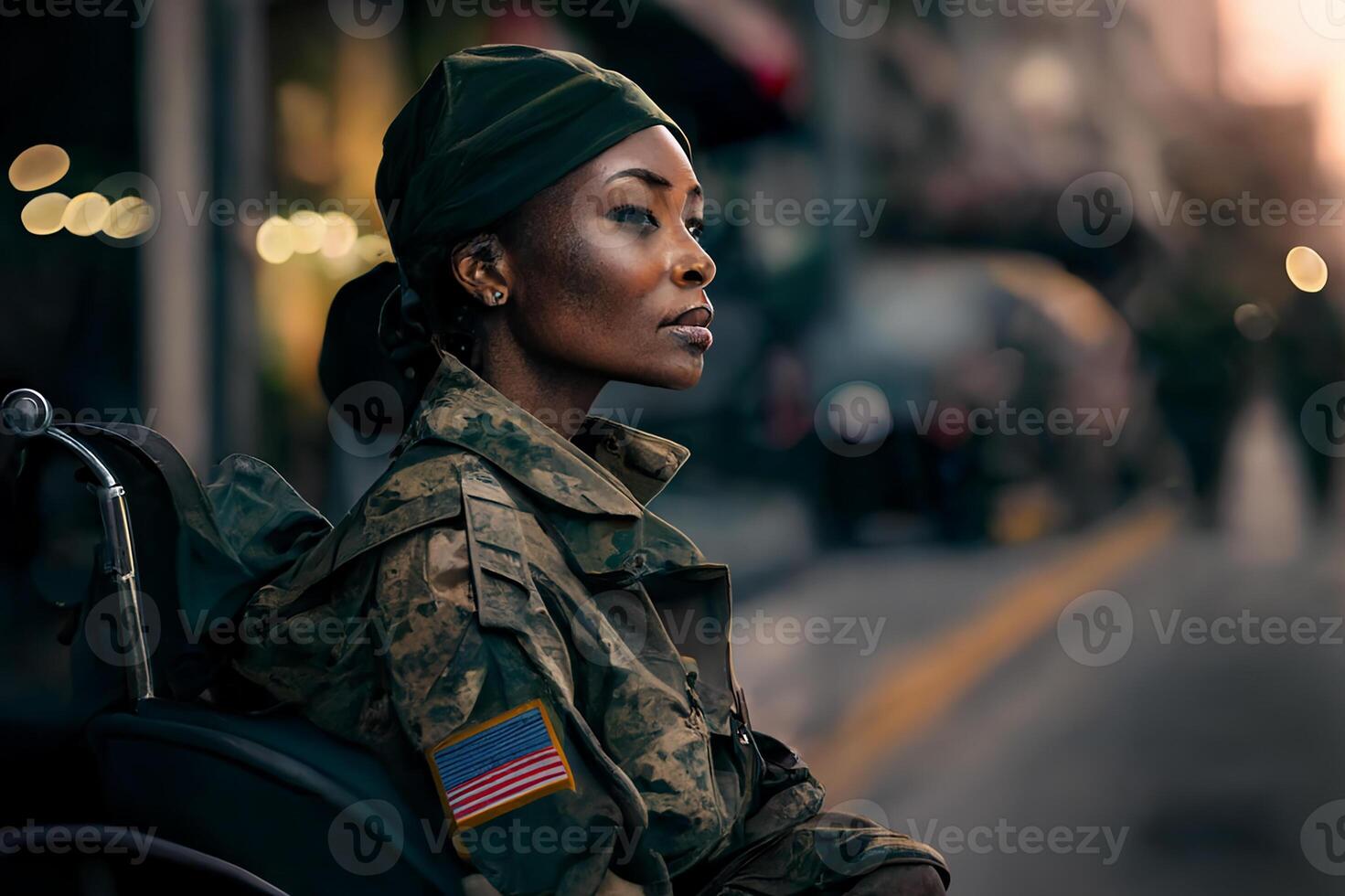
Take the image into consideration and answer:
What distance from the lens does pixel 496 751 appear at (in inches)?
51.6

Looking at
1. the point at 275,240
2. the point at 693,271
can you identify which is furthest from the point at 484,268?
the point at 275,240

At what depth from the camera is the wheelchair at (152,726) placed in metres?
1.39

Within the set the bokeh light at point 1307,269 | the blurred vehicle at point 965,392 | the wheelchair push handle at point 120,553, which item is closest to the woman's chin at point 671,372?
the wheelchair push handle at point 120,553

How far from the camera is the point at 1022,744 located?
6223 millimetres

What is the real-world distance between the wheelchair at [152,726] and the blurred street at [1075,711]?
10.2 feet

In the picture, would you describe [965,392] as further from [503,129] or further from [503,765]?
[503,765]

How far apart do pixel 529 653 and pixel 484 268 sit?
0.49m

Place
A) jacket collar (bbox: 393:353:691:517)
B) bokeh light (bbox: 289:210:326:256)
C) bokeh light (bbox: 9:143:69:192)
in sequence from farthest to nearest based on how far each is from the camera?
bokeh light (bbox: 289:210:326:256)
bokeh light (bbox: 9:143:69:192)
jacket collar (bbox: 393:353:691:517)

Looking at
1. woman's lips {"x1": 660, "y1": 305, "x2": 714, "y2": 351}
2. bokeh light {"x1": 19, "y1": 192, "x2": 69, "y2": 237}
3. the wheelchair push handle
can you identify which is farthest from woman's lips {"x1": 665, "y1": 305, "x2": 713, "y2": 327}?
bokeh light {"x1": 19, "y1": 192, "x2": 69, "y2": 237}

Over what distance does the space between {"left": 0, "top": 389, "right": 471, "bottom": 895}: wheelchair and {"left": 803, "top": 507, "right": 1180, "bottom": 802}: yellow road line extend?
382cm

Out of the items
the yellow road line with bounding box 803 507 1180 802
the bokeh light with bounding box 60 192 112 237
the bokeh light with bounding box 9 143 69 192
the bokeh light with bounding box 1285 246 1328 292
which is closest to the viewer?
the bokeh light with bounding box 9 143 69 192

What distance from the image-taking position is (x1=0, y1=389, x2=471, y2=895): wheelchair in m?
1.39

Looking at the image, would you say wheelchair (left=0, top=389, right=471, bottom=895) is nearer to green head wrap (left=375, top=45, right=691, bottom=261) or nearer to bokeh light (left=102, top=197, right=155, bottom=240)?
green head wrap (left=375, top=45, right=691, bottom=261)

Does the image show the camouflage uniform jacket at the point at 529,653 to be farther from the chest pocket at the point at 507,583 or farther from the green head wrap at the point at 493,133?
the green head wrap at the point at 493,133
